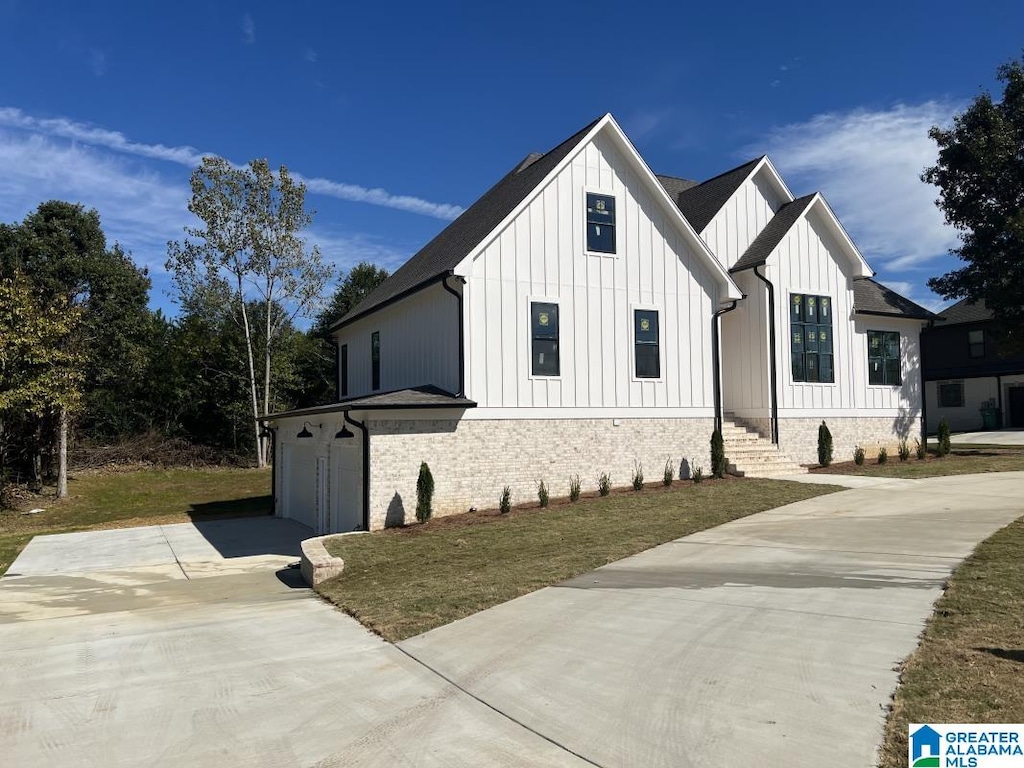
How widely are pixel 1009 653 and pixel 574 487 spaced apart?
36.2 ft

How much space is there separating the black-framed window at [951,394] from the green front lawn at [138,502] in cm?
3497

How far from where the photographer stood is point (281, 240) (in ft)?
110

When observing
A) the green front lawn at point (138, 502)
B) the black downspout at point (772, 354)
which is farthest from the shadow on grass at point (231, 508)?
A: the black downspout at point (772, 354)

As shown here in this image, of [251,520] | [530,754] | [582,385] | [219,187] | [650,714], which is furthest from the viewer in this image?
[219,187]

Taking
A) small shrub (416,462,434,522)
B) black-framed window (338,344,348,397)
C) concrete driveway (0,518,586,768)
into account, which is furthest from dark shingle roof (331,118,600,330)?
concrete driveway (0,518,586,768)

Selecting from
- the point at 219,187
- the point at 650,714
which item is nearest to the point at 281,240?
the point at 219,187

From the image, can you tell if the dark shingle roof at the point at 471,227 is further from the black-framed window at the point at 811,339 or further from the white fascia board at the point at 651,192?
the black-framed window at the point at 811,339

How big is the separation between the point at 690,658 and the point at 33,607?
31.6ft

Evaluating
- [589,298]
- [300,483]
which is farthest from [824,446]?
[300,483]

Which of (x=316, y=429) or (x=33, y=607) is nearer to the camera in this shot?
(x=33, y=607)

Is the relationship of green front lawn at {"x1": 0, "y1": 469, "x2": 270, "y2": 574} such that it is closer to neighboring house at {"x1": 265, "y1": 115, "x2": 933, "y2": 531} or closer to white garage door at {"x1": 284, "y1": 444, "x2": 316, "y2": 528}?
white garage door at {"x1": 284, "y1": 444, "x2": 316, "y2": 528}

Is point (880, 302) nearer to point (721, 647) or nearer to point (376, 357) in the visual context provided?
point (376, 357)

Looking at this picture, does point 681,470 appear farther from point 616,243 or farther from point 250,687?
point 250,687

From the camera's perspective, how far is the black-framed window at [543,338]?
55.2 ft
